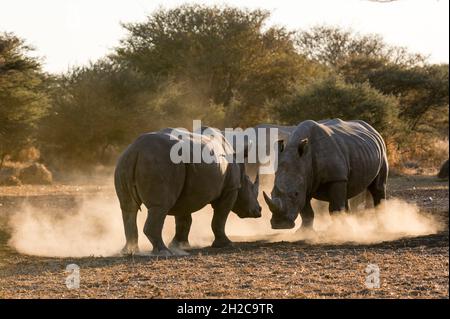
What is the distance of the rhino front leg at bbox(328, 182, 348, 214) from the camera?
16.1m

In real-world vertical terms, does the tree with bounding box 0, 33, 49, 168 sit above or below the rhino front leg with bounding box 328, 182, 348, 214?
above

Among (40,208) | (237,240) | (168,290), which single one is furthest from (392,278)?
(40,208)

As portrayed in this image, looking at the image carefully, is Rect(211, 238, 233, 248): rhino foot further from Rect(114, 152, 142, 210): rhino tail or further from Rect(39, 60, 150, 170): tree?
Rect(39, 60, 150, 170): tree

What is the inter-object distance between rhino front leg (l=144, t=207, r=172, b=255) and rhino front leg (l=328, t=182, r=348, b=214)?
3.45 meters

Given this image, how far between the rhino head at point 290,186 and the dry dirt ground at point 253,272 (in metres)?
0.49

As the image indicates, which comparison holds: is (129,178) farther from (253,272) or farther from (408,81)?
(408,81)

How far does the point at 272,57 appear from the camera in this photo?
48656 millimetres

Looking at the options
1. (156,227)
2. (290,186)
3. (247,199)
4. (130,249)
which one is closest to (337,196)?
(290,186)

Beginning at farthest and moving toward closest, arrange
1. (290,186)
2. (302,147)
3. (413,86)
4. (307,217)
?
(413,86) < (307,217) < (302,147) < (290,186)

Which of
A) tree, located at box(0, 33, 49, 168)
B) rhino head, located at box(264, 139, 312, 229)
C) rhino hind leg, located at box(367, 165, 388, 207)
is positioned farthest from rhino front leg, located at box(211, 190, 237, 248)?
tree, located at box(0, 33, 49, 168)

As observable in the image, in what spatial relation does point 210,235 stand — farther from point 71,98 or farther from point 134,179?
point 71,98

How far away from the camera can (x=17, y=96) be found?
33.0m

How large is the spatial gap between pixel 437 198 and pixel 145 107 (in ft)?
61.3

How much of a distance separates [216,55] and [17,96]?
608 inches
